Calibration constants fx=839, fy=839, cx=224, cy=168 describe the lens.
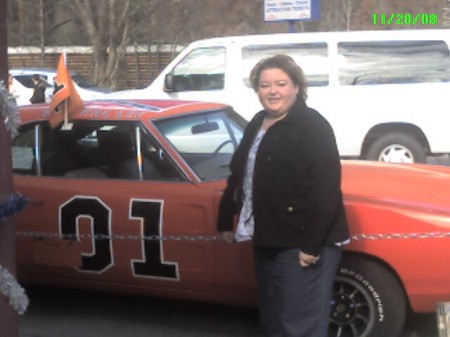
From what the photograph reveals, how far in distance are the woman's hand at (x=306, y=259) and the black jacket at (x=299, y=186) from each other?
0.02 meters

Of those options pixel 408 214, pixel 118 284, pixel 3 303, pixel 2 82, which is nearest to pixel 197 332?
pixel 118 284

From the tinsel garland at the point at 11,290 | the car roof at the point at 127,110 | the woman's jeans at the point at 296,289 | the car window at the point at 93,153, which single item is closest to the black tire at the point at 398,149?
the car roof at the point at 127,110

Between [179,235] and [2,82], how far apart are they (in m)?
2.46

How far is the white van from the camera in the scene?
10.7 m

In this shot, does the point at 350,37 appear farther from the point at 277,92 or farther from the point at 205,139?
the point at 277,92

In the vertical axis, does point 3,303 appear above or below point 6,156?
below

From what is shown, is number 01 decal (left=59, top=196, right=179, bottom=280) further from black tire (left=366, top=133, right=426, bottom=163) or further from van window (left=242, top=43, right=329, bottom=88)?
black tire (left=366, top=133, right=426, bottom=163)

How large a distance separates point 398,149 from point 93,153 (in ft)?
20.4

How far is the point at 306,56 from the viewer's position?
10977 millimetres

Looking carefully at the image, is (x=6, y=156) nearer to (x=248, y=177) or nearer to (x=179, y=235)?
(x=248, y=177)

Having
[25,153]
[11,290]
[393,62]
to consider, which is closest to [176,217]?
[25,153]

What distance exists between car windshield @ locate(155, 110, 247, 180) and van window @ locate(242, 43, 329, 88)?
5.23 m

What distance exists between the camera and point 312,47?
10938 mm

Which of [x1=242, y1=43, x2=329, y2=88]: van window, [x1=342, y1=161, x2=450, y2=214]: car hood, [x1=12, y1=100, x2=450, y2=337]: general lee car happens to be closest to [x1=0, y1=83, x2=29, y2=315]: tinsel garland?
[x1=12, y1=100, x2=450, y2=337]: general lee car
